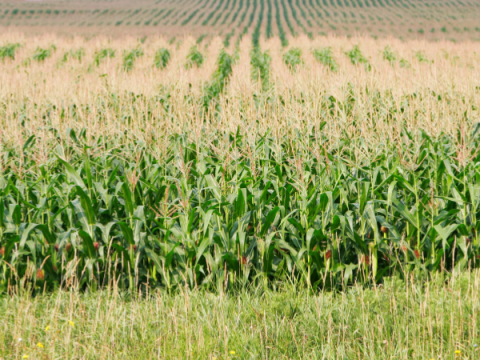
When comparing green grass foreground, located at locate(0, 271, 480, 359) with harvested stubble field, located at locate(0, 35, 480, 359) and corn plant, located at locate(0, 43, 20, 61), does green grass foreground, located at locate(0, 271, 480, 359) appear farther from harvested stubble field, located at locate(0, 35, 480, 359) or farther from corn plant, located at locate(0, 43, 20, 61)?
corn plant, located at locate(0, 43, 20, 61)

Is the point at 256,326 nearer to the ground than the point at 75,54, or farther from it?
nearer to the ground

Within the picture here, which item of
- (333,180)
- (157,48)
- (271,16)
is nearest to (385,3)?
(271,16)

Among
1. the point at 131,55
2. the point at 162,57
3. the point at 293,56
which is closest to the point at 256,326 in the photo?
the point at 293,56

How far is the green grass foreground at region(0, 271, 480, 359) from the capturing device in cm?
299

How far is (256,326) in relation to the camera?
3273 mm

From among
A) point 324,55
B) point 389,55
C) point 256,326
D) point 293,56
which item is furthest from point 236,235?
point 389,55

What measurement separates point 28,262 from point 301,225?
2.62m

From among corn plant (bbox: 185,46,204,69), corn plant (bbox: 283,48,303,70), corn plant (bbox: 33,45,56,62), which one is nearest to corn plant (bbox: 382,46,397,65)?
corn plant (bbox: 283,48,303,70)

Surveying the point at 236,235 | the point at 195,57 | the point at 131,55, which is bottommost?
the point at 236,235

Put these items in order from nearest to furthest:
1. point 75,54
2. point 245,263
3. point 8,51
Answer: point 245,263 → point 75,54 → point 8,51

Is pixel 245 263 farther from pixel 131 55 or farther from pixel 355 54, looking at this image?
pixel 131 55

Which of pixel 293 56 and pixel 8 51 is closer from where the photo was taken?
pixel 293 56

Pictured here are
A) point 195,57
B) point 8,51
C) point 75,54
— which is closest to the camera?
point 195,57

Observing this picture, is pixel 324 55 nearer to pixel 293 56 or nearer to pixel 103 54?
pixel 293 56
